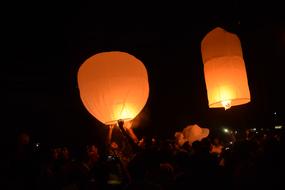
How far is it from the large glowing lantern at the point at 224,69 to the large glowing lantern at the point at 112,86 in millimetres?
1385

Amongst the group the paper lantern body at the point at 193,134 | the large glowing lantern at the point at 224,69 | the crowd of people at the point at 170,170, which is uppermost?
the large glowing lantern at the point at 224,69

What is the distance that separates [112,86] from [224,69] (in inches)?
75.9

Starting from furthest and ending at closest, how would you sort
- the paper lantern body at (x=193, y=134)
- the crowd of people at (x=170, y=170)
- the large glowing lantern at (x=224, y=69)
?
the paper lantern body at (x=193, y=134)
the large glowing lantern at (x=224, y=69)
the crowd of people at (x=170, y=170)

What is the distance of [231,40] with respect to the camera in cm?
509

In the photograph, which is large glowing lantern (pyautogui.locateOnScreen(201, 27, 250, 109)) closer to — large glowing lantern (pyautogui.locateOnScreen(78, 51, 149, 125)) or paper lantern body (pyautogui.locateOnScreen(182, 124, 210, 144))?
large glowing lantern (pyautogui.locateOnScreen(78, 51, 149, 125))

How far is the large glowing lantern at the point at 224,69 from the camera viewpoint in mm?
4949

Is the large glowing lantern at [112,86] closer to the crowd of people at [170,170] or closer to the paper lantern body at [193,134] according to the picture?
the crowd of people at [170,170]

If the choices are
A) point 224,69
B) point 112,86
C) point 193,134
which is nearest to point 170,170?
point 112,86

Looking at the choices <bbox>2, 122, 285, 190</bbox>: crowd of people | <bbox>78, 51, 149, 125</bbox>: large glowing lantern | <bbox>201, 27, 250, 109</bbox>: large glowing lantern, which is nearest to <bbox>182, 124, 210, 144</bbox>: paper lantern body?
<bbox>201, 27, 250, 109</bbox>: large glowing lantern

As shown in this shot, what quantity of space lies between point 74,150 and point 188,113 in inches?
316

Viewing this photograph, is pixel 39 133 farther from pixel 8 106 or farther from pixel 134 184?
pixel 134 184

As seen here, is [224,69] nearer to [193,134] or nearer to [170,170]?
[170,170]

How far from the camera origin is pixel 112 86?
3943 mm

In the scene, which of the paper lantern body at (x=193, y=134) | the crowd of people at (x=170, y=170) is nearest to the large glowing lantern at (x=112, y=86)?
the crowd of people at (x=170, y=170)
